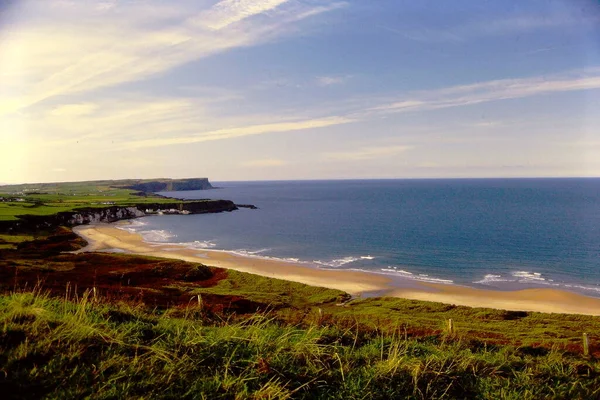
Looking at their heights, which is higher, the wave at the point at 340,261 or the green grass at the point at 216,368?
the green grass at the point at 216,368

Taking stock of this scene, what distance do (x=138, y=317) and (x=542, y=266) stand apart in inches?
2209

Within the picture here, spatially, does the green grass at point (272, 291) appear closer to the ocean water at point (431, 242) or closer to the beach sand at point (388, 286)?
the beach sand at point (388, 286)

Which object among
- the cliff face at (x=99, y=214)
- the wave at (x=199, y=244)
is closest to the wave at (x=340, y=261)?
the wave at (x=199, y=244)

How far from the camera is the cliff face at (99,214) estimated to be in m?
66.6

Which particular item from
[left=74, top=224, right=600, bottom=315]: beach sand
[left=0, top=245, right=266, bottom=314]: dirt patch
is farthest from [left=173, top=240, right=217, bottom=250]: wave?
[left=0, top=245, right=266, bottom=314]: dirt patch

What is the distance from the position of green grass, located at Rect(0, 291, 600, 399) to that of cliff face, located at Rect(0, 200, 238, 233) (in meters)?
70.0

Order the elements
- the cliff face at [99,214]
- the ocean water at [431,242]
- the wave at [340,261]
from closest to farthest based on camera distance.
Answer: the ocean water at [431,242], the wave at [340,261], the cliff face at [99,214]

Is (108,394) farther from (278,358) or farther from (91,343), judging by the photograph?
(278,358)

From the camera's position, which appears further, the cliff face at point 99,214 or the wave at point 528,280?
the cliff face at point 99,214

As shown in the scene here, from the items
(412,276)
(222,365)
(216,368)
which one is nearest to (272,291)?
(412,276)

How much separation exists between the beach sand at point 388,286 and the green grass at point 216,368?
3336cm

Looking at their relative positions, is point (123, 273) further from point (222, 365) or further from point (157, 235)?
point (157, 235)

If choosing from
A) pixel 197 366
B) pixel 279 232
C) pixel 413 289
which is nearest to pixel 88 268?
pixel 413 289

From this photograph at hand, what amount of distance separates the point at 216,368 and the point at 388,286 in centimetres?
3988
